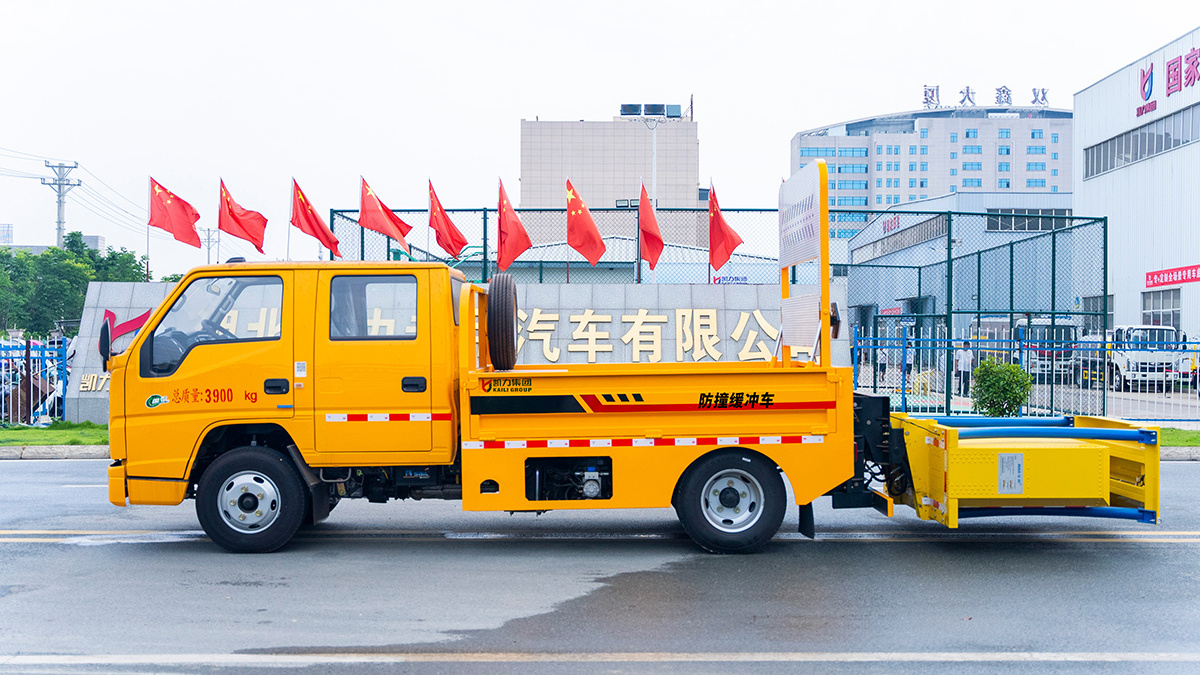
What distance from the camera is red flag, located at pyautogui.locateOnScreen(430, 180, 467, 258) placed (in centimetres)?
1600

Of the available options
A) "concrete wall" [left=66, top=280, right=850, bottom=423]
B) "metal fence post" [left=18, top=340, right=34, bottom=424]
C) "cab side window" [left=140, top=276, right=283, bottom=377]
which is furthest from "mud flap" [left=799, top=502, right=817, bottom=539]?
"metal fence post" [left=18, top=340, right=34, bottom=424]

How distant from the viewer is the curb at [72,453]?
1344cm

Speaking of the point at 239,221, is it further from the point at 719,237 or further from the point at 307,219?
the point at 719,237

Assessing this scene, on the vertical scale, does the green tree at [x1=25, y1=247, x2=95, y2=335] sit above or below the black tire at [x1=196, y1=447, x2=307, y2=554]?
above

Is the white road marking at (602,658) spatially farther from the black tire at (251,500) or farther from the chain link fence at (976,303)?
the chain link fence at (976,303)

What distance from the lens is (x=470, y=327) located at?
294 inches

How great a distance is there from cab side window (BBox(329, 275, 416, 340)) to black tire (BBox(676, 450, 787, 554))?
2.43 metres

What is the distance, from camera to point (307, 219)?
16016 mm

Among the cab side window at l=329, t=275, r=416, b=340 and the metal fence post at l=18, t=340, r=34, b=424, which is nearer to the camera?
the cab side window at l=329, t=275, r=416, b=340

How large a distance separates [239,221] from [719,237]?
826cm

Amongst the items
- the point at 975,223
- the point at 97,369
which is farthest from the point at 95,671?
the point at 975,223

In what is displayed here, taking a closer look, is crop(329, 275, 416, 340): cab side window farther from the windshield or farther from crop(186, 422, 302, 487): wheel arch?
the windshield

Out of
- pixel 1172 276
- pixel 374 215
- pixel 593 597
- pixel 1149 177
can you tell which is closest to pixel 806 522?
pixel 593 597

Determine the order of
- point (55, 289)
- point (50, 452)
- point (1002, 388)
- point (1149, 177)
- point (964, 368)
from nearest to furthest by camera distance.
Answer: point (50, 452)
point (1002, 388)
point (964, 368)
point (1149, 177)
point (55, 289)
